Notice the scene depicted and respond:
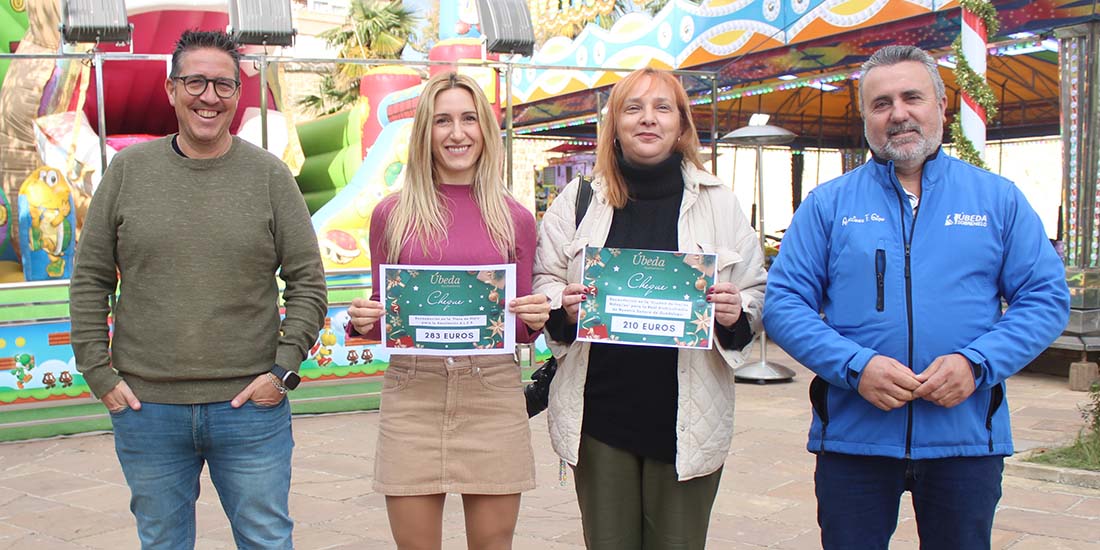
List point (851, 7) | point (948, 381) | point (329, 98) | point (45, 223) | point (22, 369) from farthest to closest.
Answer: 1. point (851, 7)
2. point (329, 98)
3. point (45, 223)
4. point (22, 369)
5. point (948, 381)

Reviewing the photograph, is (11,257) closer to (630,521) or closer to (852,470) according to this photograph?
(630,521)

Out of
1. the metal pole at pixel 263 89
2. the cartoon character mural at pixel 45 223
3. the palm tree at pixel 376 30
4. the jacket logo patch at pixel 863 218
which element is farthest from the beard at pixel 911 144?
the palm tree at pixel 376 30

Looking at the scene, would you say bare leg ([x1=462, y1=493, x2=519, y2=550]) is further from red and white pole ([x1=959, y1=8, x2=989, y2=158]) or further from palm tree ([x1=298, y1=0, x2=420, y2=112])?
palm tree ([x1=298, y1=0, x2=420, y2=112])

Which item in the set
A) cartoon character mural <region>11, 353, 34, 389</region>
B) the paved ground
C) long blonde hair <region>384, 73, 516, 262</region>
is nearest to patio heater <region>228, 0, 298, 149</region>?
cartoon character mural <region>11, 353, 34, 389</region>

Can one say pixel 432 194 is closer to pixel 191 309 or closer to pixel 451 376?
pixel 451 376

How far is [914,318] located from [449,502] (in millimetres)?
3413

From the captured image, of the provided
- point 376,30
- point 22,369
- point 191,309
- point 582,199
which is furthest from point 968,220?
point 376,30

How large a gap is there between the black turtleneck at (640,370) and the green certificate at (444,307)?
1.07ft

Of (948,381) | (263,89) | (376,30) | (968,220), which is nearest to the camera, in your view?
(948,381)

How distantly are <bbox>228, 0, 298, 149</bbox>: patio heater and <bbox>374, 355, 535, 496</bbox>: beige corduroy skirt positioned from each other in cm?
508

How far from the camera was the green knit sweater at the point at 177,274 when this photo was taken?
2.80 metres

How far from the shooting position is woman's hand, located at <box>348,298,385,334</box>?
288 cm

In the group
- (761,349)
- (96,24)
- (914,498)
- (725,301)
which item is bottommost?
(761,349)

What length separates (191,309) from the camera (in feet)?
9.21
